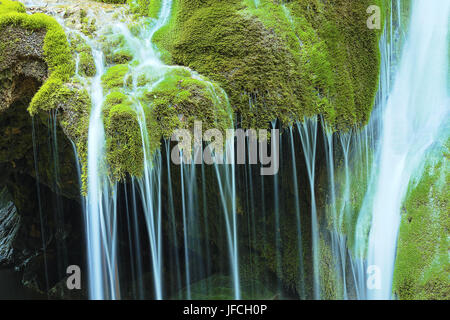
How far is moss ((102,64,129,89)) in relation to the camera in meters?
5.58

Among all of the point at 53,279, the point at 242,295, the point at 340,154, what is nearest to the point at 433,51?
the point at 340,154

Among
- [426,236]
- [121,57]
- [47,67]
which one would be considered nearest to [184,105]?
[121,57]

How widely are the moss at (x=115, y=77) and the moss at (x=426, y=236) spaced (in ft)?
16.8

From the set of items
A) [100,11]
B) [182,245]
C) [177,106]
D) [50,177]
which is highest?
[100,11]

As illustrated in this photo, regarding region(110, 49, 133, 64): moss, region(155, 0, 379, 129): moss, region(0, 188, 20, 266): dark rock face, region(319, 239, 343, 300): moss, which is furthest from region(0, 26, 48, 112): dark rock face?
region(319, 239, 343, 300): moss

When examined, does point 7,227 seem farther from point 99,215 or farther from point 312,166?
point 312,166

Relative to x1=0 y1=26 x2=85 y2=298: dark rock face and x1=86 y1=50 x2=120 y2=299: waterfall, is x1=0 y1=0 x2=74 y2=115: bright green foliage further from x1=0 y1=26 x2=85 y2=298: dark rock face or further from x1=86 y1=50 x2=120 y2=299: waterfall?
x1=86 y1=50 x2=120 y2=299: waterfall

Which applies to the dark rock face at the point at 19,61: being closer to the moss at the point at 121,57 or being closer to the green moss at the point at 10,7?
the green moss at the point at 10,7

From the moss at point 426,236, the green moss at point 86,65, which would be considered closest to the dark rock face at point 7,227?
the green moss at point 86,65

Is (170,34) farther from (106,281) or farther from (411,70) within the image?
(411,70)

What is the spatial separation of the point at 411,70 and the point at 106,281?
21.6 ft

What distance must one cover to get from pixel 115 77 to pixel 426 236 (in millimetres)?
5530

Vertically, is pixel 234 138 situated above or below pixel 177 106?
below

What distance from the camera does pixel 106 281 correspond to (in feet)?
17.5
